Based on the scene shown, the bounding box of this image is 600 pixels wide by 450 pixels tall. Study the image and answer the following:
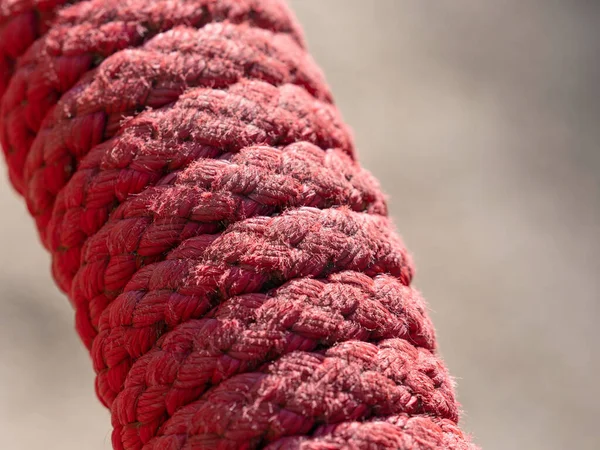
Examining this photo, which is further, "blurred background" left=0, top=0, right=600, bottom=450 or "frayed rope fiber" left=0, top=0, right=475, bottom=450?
"blurred background" left=0, top=0, right=600, bottom=450

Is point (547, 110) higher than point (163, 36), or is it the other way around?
point (547, 110)

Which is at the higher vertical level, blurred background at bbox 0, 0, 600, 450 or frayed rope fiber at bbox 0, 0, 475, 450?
blurred background at bbox 0, 0, 600, 450

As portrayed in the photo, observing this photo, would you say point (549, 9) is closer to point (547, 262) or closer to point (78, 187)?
point (547, 262)

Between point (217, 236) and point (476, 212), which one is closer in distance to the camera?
point (217, 236)


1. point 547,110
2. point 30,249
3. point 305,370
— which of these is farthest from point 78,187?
point 547,110
